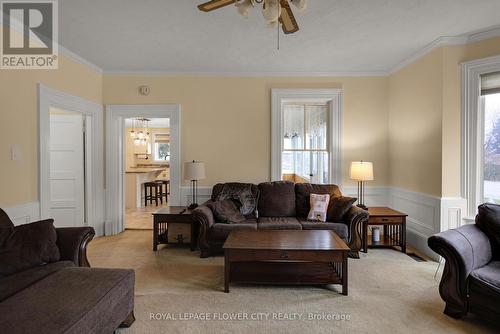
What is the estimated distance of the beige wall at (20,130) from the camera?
2785mm

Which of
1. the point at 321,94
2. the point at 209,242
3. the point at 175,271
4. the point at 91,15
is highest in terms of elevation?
the point at 91,15

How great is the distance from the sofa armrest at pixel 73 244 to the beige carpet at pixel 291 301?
65cm

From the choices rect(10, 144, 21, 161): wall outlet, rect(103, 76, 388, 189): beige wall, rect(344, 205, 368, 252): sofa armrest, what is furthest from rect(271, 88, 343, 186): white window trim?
rect(10, 144, 21, 161): wall outlet

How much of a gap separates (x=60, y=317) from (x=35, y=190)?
2300mm

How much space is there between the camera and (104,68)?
444 cm

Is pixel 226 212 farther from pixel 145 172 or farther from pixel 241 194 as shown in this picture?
pixel 145 172

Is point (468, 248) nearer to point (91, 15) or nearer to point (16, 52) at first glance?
point (91, 15)

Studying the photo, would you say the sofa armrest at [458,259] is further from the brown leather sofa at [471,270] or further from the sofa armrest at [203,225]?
the sofa armrest at [203,225]

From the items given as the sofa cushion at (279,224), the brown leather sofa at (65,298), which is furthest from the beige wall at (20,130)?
the sofa cushion at (279,224)

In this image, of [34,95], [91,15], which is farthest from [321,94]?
[34,95]

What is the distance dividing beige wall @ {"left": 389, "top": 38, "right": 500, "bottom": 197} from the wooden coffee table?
1.73 m

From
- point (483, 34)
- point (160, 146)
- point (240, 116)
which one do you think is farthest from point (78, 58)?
point (160, 146)

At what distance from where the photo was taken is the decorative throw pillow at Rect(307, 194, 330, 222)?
3770 mm

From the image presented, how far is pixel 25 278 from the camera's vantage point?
6.43 feet
